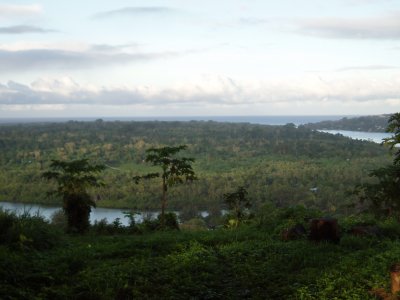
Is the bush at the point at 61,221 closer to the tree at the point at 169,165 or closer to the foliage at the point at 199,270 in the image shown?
the tree at the point at 169,165

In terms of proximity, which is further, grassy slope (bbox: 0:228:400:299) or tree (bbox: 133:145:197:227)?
tree (bbox: 133:145:197:227)

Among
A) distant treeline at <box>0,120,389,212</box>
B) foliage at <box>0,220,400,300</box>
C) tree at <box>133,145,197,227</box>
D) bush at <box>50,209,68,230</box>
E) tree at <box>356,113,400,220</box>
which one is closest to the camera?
foliage at <box>0,220,400,300</box>

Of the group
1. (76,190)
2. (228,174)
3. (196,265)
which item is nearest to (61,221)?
(76,190)

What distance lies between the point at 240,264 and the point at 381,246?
4.46 m

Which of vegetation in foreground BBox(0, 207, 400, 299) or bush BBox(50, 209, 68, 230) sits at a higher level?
vegetation in foreground BBox(0, 207, 400, 299)

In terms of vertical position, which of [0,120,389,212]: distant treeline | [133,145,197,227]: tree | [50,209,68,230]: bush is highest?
[133,145,197,227]: tree

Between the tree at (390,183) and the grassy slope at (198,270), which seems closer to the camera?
the grassy slope at (198,270)

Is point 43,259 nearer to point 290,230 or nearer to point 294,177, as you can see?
point 290,230

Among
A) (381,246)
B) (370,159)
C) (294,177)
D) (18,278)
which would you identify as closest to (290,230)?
(381,246)

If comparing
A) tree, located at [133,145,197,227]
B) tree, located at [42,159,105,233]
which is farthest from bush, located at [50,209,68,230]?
tree, located at [133,145,197,227]

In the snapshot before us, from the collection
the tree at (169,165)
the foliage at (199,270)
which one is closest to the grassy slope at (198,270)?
the foliage at (199,270)

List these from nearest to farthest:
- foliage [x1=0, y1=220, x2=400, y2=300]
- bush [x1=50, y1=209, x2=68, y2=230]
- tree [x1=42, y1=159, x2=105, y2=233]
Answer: foliage [x1=0, y1=220, x2=400, y2=300], tree [x1=42, y1=159, x2=105, y2=233], bush [x1=50, y1=209, x2=68, y2=230]

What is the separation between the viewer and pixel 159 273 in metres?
9.47

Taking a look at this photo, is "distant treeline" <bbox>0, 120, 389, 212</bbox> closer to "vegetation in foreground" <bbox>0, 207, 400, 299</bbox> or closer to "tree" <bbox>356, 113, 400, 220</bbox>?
"tree" <bbox>356, 113, 400, 220</bbox>
